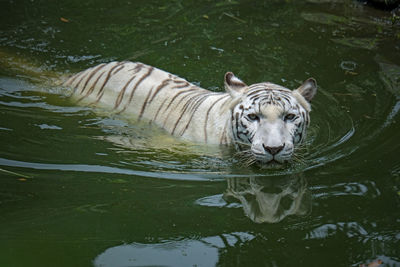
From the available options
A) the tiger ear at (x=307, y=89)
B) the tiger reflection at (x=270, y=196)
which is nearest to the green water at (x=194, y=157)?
the tiger reflection at (x=270, y=196)

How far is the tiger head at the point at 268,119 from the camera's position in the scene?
141 inches

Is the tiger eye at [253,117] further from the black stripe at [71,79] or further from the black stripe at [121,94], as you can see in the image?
the black stripe at [71,79]

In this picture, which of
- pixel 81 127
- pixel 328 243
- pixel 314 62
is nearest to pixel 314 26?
pixel 314 62

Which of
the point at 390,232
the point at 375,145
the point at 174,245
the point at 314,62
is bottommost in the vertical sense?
the point at 174,245

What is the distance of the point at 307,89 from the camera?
405 cm

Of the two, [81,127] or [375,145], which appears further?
[81,127]

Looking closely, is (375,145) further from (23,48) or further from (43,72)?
(23,48)

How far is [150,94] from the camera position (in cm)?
468

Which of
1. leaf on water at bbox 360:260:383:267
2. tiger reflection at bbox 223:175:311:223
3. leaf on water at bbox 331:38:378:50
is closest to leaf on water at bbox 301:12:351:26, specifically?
leaf on water at bbox 331:38:378:50

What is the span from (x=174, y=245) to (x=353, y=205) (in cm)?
111

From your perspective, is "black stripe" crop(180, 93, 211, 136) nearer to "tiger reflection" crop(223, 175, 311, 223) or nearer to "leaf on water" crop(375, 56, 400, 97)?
"tiger reflection" crop(223, 175, 311, 223)

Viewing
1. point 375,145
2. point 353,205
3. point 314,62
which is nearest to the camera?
point 353,205

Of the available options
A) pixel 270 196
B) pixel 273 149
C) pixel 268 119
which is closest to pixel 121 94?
pixel 268 119

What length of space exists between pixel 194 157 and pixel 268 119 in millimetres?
632
